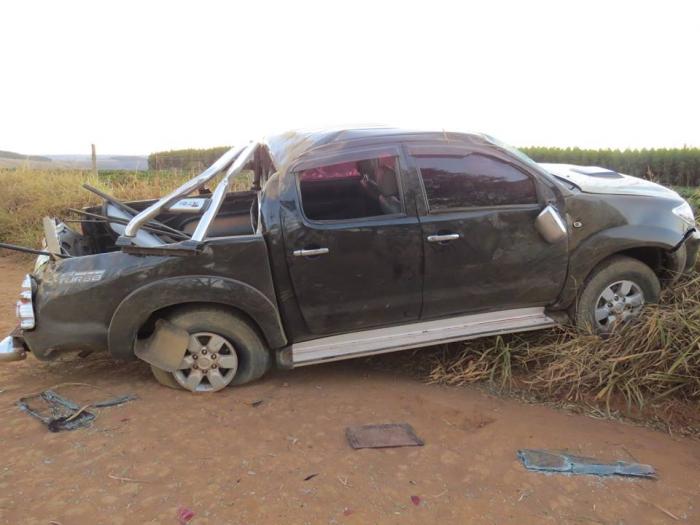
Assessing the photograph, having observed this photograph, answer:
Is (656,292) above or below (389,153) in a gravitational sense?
below

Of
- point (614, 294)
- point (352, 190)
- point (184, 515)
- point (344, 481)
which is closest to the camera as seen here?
point (184, 515)

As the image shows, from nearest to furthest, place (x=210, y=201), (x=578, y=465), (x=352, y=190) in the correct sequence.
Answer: (x=578, y=465), (x=210, y=201), (x=352, y=190)

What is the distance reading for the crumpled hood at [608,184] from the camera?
4266 mm

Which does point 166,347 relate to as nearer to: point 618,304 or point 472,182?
point 472,182

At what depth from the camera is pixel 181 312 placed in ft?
12.6

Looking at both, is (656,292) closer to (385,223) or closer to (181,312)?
(385,223)

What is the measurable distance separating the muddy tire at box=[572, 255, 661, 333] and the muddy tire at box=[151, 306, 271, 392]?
254cm

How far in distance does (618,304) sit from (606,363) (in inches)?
25.2

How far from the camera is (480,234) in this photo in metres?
3.93

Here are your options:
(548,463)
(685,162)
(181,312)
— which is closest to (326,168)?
(181,312)

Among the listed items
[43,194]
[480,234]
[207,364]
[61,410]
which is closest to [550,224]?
[480,234]

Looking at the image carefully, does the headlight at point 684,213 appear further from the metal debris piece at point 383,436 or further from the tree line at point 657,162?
the tree line at point 657,162

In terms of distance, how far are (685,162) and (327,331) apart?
2729 centimetres

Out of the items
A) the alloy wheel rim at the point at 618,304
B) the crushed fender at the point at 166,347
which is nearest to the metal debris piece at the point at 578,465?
the alloy wheel rim at the point at 618,304
